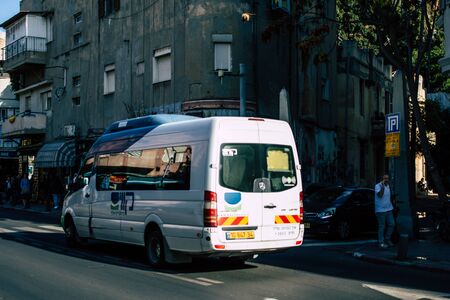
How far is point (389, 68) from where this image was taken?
41250 mm

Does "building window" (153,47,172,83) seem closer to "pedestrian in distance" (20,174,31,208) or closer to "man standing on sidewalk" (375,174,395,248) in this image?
"pedestrian in distance" (20,174,31,208)

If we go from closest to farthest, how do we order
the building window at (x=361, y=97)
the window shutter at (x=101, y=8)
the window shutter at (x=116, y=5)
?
1. the window shutter at (x=116, y=5)
2. the window shutter at (x=101, y=8)
3. the building window at (x=361, y=97)

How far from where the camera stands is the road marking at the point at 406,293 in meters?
8.42

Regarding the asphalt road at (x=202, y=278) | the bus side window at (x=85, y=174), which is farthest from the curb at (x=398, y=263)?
the bus side window at (x=85, y=174)

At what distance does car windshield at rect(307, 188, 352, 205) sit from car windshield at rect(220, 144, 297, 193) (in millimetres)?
7098

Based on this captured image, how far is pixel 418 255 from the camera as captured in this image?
1293cm

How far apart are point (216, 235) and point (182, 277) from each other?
0.94 meters

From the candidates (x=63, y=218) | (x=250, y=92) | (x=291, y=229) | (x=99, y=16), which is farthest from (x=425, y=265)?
(x=99, y=16)

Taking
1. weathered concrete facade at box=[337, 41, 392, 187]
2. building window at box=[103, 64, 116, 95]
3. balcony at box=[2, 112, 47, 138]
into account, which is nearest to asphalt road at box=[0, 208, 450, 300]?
building window at box=[103, 64, 116, 95]

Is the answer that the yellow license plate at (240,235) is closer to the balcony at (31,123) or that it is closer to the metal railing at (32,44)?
the balcony at (31,123)

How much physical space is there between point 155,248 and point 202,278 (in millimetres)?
1605

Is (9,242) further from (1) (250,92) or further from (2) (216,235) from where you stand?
(1) (250,92)

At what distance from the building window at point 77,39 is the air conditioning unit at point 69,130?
4.58 meters

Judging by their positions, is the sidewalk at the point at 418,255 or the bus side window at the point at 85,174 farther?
the bus side window at the point at 85,174
